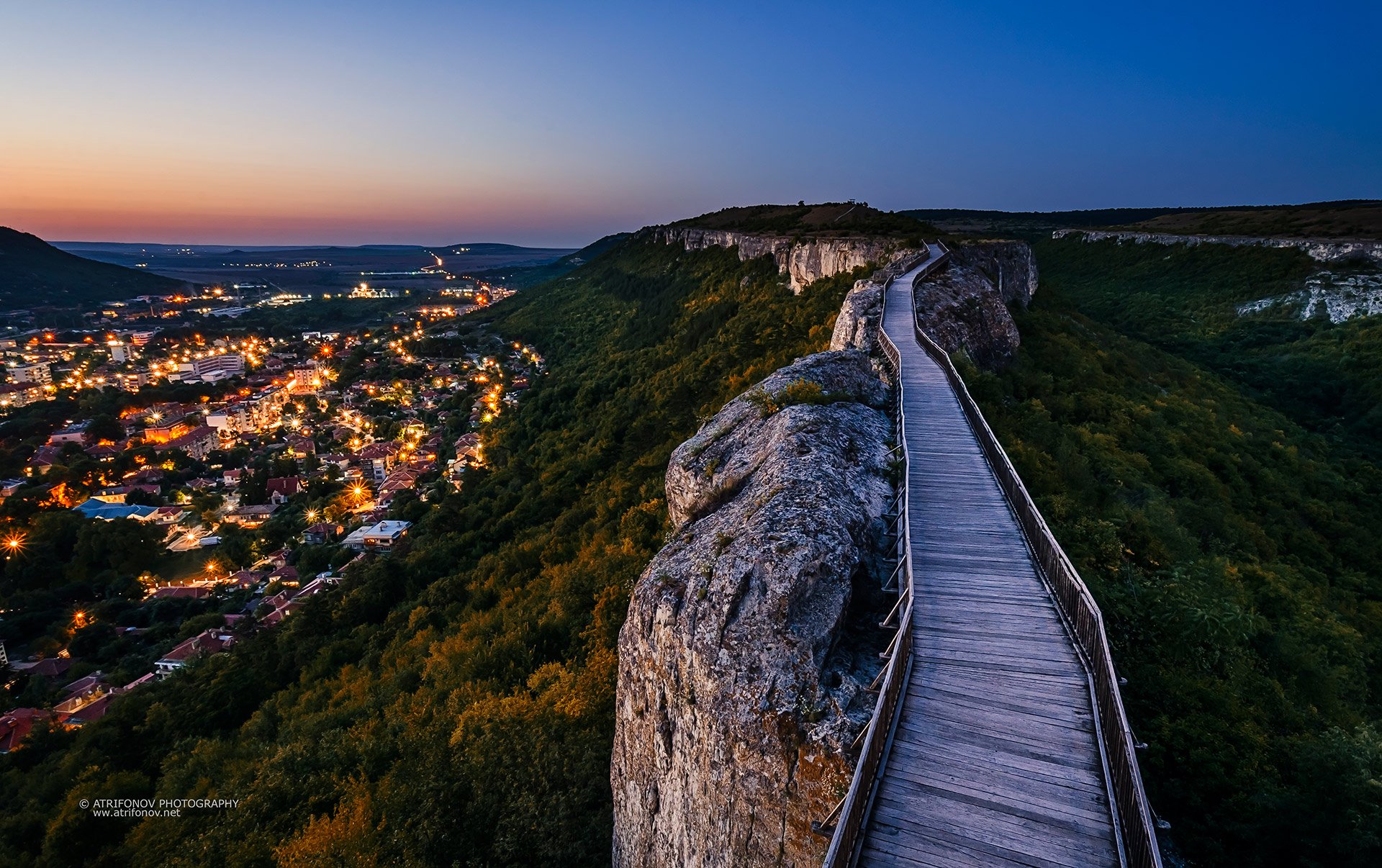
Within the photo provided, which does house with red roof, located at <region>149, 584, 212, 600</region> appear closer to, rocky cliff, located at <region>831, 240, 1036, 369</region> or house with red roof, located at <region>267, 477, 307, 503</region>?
house with red roof, located at <region>267, 477, 307, 503</region>

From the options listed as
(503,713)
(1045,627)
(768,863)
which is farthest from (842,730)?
(503,713)

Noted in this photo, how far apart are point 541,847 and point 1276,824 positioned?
38.1 feet

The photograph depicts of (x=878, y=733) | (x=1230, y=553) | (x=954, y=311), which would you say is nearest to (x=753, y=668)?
(x=878, y=733)

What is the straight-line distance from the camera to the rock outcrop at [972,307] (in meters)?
24.3

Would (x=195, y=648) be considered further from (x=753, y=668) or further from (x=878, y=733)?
(x=878, y=733)

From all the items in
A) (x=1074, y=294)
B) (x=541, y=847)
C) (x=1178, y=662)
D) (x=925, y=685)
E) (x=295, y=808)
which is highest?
(x=1074, y=294)

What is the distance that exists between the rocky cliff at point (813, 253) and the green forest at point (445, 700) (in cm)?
290

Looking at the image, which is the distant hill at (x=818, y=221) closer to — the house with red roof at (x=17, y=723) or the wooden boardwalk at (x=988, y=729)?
the wooden boardwalk at (x=988, y=729)

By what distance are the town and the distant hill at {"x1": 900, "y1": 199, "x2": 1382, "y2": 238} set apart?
97.8 meters

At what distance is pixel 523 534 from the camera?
33.2m

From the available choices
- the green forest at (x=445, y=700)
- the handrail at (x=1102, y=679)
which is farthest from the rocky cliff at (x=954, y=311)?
the handrail at (x=1102, y=679)

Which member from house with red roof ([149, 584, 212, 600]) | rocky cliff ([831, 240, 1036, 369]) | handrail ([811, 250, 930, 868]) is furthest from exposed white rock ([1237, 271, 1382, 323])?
house with red roof ([149, 584, 212, 600])

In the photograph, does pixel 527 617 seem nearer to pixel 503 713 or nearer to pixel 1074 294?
pixel 503 713

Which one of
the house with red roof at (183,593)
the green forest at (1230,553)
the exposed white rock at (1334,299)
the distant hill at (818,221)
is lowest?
the house with red roof at (183,593)
